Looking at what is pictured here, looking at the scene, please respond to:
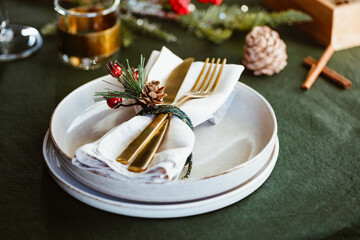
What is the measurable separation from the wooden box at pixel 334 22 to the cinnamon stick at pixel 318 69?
0.04 m

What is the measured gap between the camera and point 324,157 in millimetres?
694

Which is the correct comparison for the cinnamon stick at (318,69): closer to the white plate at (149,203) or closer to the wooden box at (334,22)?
the wooden box at (334,22)

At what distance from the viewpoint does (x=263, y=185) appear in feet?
2.05

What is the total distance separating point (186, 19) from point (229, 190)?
656 millimetres

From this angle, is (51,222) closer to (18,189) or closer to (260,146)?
(18,189)

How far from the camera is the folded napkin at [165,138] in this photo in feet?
1.75

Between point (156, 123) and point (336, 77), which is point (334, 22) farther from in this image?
point (156, 123)

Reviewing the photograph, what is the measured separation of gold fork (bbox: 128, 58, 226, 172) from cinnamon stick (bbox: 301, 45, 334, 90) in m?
0.24

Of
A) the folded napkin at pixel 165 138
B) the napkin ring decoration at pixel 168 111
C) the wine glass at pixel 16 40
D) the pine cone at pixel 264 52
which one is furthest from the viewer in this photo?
the wine glass at pixel 16 40

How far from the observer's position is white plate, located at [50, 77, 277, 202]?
54 centimetres

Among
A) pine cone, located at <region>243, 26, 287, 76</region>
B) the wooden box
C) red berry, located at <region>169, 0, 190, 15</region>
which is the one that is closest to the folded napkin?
pine cone, located at <region>243, 26, 287, 76</region>

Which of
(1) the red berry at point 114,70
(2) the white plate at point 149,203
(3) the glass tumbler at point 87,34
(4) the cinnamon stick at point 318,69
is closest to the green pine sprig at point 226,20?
(4) the cinnamon stick at point 318,69

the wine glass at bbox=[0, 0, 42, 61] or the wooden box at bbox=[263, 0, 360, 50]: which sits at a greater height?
the wooden box at bbox=[263, 0, 360, 50]

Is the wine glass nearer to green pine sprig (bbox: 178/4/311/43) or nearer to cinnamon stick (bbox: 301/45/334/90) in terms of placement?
green pine sprig (bbox: 178/4/311/43)
